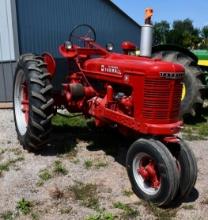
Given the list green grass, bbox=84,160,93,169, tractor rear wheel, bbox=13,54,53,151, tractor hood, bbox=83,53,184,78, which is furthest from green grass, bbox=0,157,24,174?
tractor hood, bbox=83,53,184,78

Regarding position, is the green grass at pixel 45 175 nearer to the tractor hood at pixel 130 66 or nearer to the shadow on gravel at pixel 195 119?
the tractor hood at pixel 130 66

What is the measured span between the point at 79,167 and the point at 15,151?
1134 millimetres

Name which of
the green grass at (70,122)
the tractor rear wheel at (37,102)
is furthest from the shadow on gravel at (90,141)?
the tractor rear wheel at (37,102)

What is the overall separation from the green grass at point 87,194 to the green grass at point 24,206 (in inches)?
19.7

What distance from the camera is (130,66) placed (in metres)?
4.55

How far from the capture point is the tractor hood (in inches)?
164

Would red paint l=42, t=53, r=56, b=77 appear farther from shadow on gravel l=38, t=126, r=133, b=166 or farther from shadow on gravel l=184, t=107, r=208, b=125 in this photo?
shadow on gravel l=184, t=107, r=208, b=125

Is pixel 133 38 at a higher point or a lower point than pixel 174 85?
lower

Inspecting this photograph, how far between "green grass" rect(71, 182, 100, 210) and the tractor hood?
135cm

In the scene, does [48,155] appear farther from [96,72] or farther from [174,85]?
[174,85]

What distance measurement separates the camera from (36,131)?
5219 millimetres

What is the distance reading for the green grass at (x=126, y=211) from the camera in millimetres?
3830

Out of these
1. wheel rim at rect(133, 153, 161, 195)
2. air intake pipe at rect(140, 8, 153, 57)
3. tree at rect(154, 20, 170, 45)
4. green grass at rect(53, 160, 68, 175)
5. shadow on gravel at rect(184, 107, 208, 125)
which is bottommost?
tree at rect(154, 20, 170, 45)

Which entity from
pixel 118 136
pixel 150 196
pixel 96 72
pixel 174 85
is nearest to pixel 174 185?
pixel 150 196
